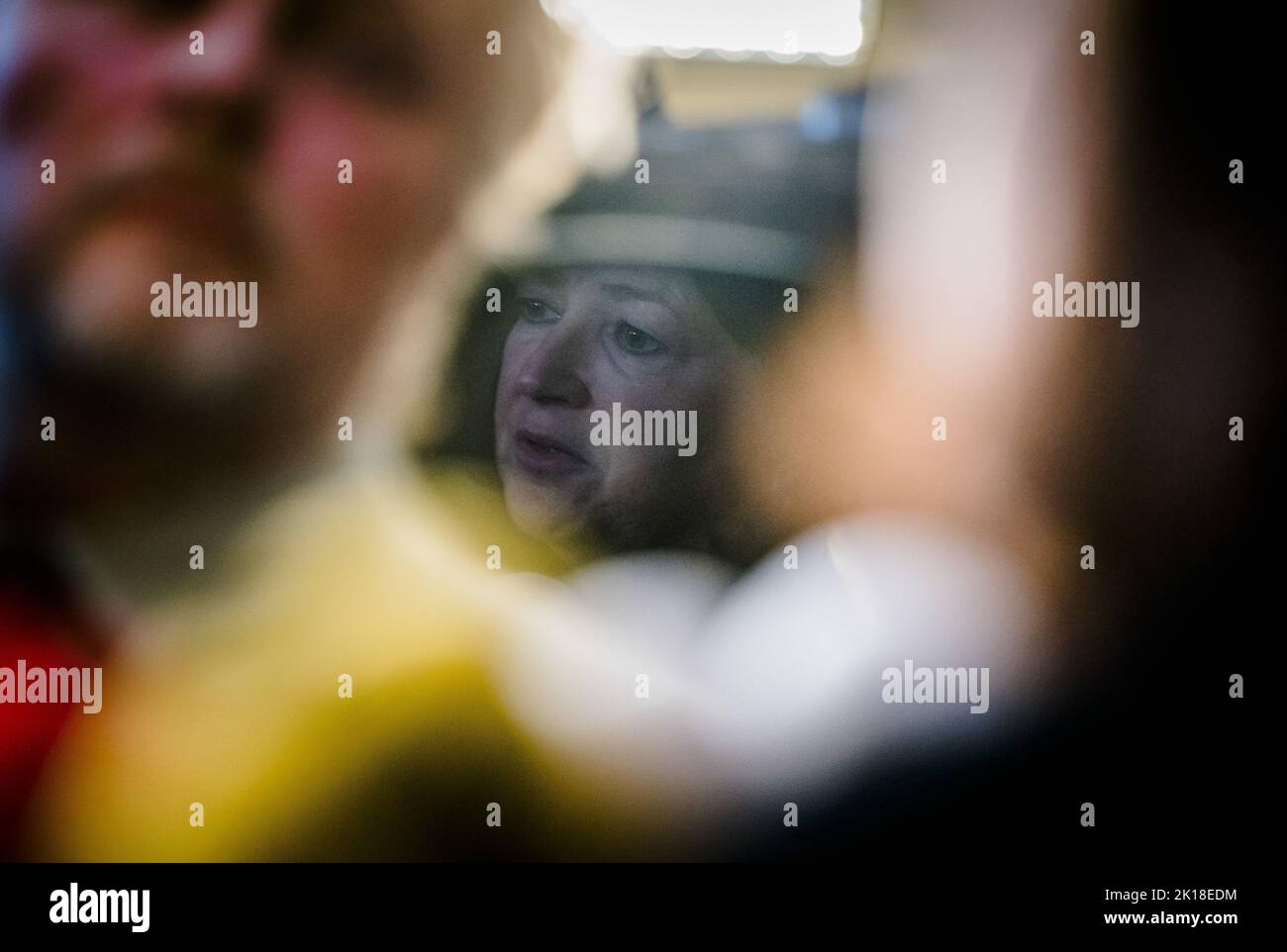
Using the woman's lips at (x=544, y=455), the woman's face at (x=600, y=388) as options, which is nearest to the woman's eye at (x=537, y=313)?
the woman's face at (x=600, y=388)

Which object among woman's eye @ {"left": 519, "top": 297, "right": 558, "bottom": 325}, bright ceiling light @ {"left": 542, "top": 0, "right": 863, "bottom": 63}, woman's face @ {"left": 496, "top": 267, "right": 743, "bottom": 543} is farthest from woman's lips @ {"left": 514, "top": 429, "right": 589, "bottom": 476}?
bright ceiling light @ {"left": 542, "top": 0, "right": 863, "bottom": 63}

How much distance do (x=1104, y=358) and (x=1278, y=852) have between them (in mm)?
628

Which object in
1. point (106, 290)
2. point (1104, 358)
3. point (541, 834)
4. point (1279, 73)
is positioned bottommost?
point (541, 834)

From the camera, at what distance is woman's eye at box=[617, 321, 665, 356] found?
3.57 feet

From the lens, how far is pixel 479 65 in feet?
3.59

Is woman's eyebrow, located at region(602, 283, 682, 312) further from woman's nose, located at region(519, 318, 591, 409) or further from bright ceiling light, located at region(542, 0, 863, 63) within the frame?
bright ceiling light, located at region(542, 0, 863, 63)

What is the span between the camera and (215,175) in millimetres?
1094

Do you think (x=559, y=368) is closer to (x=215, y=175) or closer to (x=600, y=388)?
(x=600, y=388)

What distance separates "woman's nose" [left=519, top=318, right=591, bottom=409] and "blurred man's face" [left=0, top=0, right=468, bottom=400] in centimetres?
19

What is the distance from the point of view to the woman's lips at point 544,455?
108 cm

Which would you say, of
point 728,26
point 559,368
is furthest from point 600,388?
point 728,26
